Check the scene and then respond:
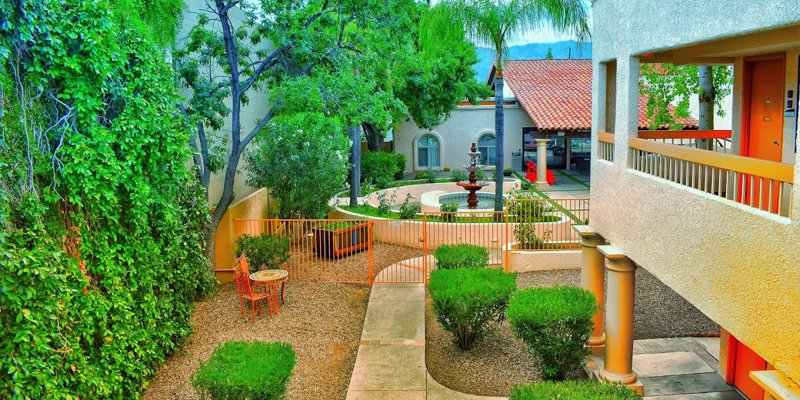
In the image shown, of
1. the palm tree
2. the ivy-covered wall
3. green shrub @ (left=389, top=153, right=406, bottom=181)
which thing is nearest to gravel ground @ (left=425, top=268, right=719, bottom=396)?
the ivy-covered wall

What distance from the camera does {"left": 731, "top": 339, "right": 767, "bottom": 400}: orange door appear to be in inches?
353

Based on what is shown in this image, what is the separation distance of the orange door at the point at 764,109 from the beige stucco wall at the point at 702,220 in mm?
168

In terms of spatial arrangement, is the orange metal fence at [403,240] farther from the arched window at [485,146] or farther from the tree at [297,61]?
the arched window at [485,146]

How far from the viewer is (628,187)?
852 centimetres

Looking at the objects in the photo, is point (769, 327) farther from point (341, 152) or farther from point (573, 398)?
point (341, 152)

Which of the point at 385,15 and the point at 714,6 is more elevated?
the point at 385,15

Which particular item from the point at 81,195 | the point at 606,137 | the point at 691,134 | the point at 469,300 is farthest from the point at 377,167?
the point at 81,195

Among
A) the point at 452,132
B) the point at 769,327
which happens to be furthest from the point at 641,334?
the point at 452,132

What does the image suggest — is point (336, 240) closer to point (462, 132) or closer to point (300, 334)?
point (300, 334)

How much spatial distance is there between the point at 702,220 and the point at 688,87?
13.0m

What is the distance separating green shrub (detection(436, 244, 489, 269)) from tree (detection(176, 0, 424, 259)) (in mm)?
3080

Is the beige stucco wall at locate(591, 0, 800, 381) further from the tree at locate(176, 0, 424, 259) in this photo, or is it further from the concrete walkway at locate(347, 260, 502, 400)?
the tree at locate(176, 0, 424, 259)

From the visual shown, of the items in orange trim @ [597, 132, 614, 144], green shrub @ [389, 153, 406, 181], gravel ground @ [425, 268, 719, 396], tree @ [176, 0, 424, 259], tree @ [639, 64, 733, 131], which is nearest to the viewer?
orange trim @ [597, 132, 614, 144]

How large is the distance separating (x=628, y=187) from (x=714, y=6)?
3.18 metres
